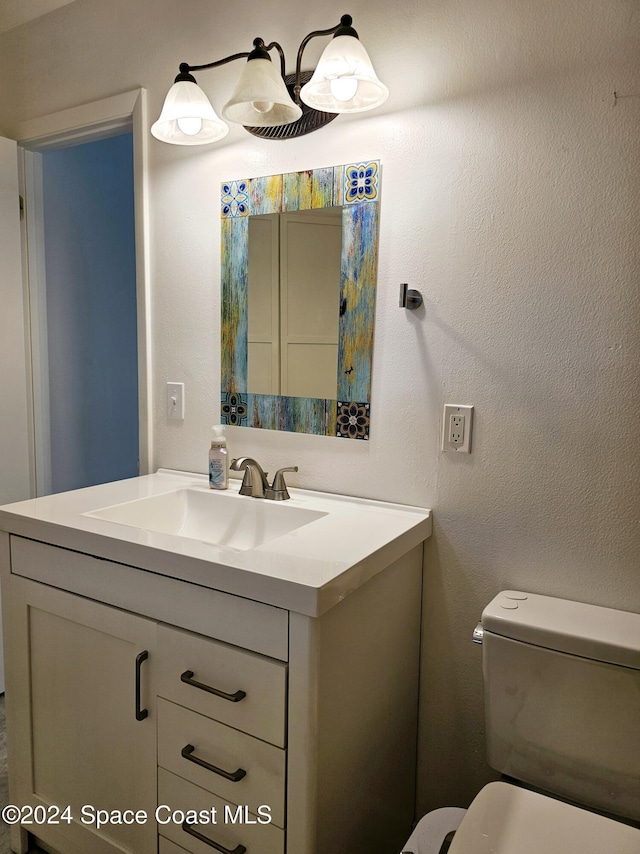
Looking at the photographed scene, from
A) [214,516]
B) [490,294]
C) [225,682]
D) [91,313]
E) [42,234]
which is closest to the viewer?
[225,682]

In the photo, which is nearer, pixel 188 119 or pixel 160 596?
pixel 160 596

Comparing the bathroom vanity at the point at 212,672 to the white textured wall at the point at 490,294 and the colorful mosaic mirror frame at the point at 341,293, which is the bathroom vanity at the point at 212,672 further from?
the colorful mosaic mirror frame at the point at 341,293

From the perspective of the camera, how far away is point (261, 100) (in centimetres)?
138

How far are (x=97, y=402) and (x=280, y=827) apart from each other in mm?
2158

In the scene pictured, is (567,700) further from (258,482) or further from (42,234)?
(42,234)

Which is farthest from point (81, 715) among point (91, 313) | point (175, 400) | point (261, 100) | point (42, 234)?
point (91, 313)

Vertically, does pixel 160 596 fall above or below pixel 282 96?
below

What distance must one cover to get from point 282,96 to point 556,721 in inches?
56.3

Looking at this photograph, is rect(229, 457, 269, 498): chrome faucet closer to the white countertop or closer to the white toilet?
the white countertop

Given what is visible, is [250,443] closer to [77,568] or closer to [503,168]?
[77,568]

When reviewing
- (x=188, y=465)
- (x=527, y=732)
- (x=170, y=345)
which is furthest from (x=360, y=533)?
(x=170, y=345)

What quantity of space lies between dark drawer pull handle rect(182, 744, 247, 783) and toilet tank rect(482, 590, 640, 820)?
51 centimetres

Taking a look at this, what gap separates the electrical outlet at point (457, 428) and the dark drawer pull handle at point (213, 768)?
798 mm

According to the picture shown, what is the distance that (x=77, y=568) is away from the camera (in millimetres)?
1365
